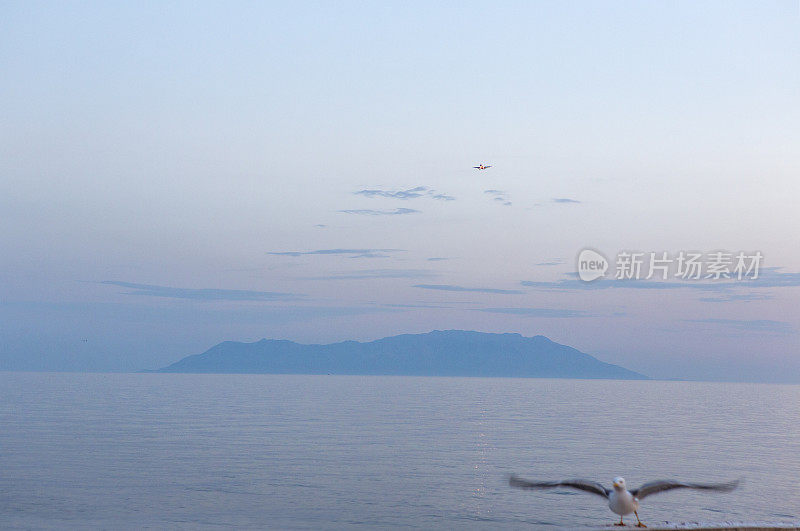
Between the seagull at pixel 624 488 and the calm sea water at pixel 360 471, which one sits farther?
the calm sea water at pixel 360 471

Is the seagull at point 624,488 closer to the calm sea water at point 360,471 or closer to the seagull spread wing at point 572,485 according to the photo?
the seagull spread wing at point 572,485

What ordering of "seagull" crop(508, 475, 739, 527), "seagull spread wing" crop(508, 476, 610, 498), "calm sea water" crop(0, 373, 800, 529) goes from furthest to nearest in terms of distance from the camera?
"calm sea water" crop(0, 373, 800, 529) < "seagull spread wing" crop(508, 476, 610, 498) < "seagull" crop(508, 475, 739, 527)

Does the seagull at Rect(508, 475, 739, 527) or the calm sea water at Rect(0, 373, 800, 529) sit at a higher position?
the seagull at Rect(508, 475, 739, 527)

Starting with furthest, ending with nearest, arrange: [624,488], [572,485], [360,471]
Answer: [360,471] < [572,485] < [624,488]

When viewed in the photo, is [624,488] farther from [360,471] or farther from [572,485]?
[360,471]

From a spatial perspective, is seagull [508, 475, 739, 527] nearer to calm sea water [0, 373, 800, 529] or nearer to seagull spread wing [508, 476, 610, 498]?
seagull spread wing [508, 476, 610, 498]

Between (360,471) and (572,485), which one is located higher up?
(572,485)

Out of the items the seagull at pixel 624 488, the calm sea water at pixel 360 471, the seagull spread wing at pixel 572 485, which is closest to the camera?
the seagull at pixel 624 488

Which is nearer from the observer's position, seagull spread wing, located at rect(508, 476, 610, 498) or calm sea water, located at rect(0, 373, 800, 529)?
seagull spread wing, located at rect(508, 476, 610, 498)

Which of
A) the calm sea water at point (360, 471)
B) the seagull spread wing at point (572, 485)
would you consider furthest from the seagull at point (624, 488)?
the calm sea water at point (360, 471)

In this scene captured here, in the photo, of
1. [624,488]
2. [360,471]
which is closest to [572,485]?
[624,488]

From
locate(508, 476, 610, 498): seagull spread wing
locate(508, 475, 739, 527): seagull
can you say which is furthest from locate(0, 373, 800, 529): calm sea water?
locate(508, 475, 739, 527): seagull

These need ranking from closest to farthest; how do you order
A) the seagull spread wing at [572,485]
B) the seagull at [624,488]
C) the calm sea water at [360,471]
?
the seagull at [624,488], the seagull spread wing at [572,485], the calm sea water at [360,471]

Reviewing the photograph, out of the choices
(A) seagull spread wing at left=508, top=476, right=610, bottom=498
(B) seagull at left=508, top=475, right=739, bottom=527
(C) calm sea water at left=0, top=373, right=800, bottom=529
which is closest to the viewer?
(B) seagull at left=508, top=475, right=739, bottom=527
